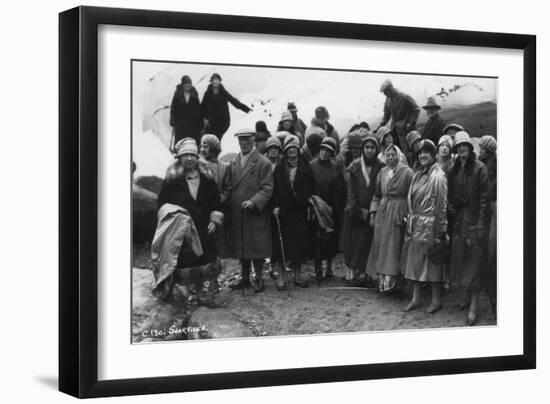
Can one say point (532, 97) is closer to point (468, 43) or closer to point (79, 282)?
point (468, 43)

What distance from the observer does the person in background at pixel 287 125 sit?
6.81 m

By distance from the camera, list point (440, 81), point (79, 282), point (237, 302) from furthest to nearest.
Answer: point (440, 81) < point (237, 302) < point (79, 282)

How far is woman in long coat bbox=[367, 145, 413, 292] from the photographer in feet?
23.2

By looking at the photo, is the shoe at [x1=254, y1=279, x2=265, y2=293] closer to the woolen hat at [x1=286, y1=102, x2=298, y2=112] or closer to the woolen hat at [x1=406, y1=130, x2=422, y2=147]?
the woolen hat at [x1=286, y1=102, x2=298, y2=112]

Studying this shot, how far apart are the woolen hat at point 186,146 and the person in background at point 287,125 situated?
58cm

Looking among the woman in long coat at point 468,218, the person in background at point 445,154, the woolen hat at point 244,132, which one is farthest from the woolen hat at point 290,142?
the woman in long coat at point 468,218

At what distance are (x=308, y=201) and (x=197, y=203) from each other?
29.6 inches

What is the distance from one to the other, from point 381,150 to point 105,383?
235 cm

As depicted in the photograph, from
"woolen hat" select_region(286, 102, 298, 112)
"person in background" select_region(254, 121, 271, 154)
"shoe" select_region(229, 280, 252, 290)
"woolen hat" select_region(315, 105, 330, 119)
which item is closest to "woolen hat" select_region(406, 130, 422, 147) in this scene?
"woolen hat" select_region(315, 105, 330, 119)

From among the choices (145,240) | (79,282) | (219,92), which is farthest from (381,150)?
(79,282)

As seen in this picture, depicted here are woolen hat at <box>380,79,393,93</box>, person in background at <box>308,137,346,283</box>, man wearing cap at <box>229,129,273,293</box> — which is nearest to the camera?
man wearing cap at <box>229,129,273,293</box>

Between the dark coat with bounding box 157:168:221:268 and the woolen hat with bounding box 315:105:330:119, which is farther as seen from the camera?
the woolen hat with bounding box 315:105:330:119

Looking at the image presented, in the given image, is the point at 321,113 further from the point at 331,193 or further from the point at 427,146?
the point at 427,146

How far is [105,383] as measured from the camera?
6316 mm
